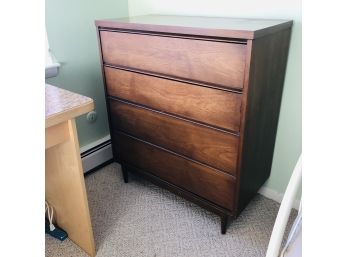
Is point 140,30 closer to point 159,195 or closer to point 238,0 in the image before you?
point 238,0

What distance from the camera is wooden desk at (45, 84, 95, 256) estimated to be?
991 millimetres

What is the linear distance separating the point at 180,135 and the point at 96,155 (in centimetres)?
83

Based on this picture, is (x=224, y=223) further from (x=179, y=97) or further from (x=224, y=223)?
(x=179, y=97)

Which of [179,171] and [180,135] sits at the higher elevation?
[180,135]

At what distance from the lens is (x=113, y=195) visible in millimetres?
1731

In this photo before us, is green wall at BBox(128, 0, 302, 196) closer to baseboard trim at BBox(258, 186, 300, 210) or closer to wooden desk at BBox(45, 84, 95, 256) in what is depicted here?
baseboard trim at BBox(258, 186, 300, 210)

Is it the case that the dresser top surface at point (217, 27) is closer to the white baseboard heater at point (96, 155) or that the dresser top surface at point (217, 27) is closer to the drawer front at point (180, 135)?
the drawer front at point (180, 135)

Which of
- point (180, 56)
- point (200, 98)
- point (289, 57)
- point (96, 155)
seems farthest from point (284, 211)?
point (96, 155)

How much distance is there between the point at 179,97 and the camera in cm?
125

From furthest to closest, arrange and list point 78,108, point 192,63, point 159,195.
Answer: point 159,195, point 192,63, point 78,108

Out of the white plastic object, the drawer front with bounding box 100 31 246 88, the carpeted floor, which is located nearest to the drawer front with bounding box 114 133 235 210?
the carpeted floor

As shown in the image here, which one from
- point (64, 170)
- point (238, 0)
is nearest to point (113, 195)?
point (64, 170)

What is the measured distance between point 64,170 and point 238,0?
3.62 feet
